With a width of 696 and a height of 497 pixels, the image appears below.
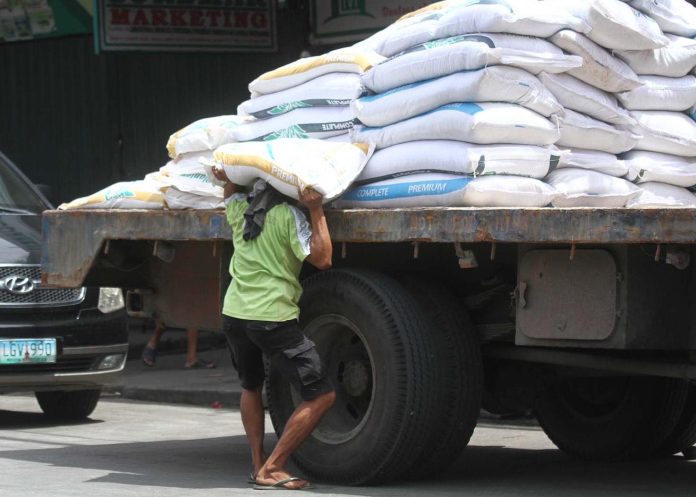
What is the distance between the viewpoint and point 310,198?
6363mm

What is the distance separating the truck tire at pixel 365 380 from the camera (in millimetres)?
6395

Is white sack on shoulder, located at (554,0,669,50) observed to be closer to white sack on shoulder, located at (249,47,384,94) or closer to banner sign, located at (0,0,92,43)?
white sack on shoulder, located at (249,47,384,94)

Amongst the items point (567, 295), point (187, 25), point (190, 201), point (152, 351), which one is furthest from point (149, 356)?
point (567, 295)

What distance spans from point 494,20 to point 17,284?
425 cm

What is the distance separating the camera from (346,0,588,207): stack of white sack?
6184mm

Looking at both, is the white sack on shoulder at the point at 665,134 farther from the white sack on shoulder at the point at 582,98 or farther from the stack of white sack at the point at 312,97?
the stack of white sack at the point at 312,97

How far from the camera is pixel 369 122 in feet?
22.2

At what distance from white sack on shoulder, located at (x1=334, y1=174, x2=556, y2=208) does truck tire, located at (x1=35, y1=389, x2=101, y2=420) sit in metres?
4.35

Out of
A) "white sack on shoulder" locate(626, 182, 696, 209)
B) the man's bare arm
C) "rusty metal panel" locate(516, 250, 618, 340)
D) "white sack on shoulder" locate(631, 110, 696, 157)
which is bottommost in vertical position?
"rusty metal panel" locate(516, 250, 618, 340)

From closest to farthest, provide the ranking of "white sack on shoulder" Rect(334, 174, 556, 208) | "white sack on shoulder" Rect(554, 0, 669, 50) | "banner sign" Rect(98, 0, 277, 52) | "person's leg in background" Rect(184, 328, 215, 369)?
"white sack on shoulder" Rect(334, 174, 556, 208) < "white sack on shoulder" Rect(554, 0, 669, 50) < "person's leg in background" Rect(184, 328, 215, 369) < "banner sign" Rect(98, 0, 277, 52)

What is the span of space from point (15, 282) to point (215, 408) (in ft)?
7.72

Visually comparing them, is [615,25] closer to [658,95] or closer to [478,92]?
[658,95]

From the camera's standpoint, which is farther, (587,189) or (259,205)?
(259,205)

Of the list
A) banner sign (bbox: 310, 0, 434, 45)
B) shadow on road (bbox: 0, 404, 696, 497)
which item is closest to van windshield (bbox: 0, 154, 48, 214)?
shadow on road (bbox: 0, 404, 696, 497)
